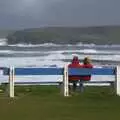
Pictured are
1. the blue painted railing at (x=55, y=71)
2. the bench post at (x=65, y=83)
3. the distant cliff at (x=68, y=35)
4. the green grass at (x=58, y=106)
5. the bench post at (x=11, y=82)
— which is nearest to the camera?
the green grass at (x=58, y=106)

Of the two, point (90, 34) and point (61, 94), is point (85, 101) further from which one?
point (90, 34)

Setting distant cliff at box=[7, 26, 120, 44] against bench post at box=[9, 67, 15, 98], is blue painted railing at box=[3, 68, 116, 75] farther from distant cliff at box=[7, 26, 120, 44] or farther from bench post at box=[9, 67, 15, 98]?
distant cliff at box=[7, 26, 120, 44]

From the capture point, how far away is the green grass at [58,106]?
44.1ft

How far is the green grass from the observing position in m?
13.4

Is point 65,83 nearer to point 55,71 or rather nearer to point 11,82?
point 55,71

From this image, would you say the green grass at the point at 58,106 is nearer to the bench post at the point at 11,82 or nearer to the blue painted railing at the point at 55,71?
the bench post at the point at 11,82

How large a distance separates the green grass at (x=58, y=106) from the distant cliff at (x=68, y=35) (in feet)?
302

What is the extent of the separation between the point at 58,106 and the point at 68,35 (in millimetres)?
117527

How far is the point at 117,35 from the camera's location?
12744 cm

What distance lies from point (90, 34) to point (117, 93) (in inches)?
4401

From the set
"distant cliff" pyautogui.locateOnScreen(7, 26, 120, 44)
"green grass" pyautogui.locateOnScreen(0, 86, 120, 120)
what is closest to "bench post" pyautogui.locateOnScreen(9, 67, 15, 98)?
"green grass" pyautogui.locateOnScreen(0, 86, 120, 120)

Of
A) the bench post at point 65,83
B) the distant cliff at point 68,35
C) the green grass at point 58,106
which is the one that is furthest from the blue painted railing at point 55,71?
the distant cliff at point 68,35

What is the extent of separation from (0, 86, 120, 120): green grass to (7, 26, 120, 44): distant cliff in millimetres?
91928

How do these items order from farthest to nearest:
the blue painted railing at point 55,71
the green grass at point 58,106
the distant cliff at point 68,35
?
the distant cliff at point 68,35 < the blue painted railing at point 55,71 < the green grass at point 58,106
